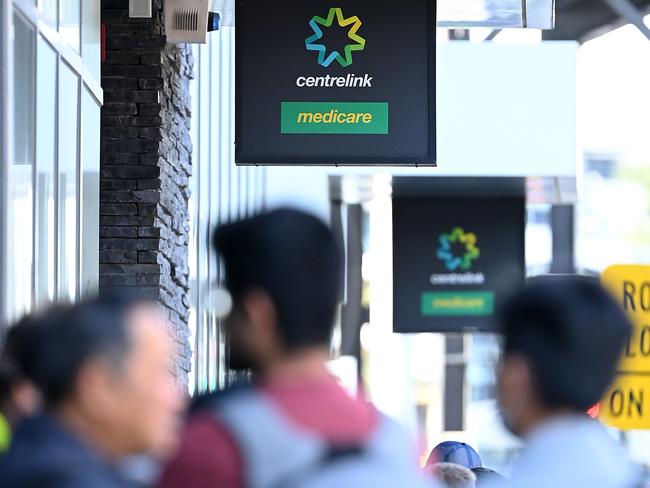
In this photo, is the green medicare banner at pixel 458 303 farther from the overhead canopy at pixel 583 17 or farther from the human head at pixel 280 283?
the human head at pixel 280 283

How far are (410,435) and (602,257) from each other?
2130 inches

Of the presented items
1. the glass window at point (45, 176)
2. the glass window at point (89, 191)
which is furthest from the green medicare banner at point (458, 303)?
the glass window at point (45, 176)

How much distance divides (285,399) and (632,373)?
637 cm

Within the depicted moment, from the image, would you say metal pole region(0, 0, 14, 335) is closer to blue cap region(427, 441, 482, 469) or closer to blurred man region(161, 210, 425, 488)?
blue cap region(427, 441, 482, 469)

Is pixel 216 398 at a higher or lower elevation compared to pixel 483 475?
higher

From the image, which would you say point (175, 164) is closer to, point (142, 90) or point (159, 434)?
point (142, 90)

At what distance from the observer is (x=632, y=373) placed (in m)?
9.33

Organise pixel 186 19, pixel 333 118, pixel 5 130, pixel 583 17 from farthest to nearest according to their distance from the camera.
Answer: pixel 583 17, pixel 186 19, pixel 333 118, pixel 5 130

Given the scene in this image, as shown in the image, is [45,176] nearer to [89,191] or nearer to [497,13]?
[89,191]

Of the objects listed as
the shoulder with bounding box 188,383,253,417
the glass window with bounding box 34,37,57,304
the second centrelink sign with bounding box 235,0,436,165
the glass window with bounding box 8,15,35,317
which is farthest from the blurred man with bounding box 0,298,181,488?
the second centrelink sign with bounding box 235,0,436,165

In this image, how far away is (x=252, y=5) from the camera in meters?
10.6

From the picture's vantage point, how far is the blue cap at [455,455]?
8.39 meters

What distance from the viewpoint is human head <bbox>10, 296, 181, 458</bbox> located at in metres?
3.10

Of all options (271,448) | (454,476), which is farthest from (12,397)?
(454,476)
